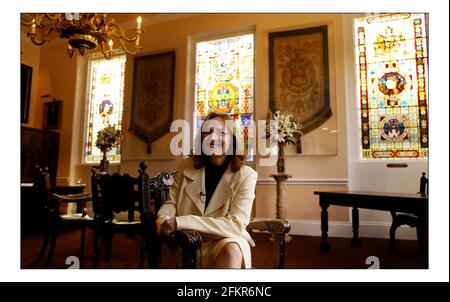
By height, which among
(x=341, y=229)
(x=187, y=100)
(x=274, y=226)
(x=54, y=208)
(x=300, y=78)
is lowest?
(x=341, y=229)

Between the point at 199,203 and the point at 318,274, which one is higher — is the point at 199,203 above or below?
above

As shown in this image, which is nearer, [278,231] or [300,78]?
[278,231]

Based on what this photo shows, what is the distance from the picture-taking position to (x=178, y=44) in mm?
2699

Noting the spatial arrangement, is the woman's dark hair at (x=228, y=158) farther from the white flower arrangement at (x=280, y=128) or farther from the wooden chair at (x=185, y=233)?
the white flower arrangement at (x=280, y=128)

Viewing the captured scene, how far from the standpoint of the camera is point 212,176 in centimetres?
113

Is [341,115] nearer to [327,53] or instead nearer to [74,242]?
[327,53]

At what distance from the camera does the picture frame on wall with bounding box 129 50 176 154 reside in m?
2.25

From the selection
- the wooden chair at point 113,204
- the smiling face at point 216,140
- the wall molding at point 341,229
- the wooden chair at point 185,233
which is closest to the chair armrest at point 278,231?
the wooden chair at point 185,233

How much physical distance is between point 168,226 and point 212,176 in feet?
1.02

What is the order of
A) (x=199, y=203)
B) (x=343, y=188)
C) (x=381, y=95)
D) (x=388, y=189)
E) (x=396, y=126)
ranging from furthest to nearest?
(x=343, y=188) → (x=388, y=189) → (x=381, y=95) → (x=396, y=126) → (x=199, y=203)

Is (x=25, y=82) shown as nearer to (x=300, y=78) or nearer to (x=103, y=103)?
(x=103, y=103)

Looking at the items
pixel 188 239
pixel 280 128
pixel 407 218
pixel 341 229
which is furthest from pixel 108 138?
pixel 407 218

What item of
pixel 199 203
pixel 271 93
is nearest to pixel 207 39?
pixel 271 93
